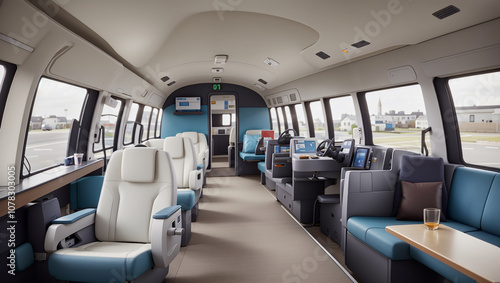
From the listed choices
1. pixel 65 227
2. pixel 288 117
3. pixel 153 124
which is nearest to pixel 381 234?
pixel 65 227

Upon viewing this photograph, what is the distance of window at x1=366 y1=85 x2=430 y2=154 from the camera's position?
4188mm

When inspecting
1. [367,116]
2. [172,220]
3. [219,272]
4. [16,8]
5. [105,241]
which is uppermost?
[16,8]

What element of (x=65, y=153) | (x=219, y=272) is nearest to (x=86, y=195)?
(x=65, y=153)

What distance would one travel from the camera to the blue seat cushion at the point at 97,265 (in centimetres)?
216

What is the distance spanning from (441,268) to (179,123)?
845cm

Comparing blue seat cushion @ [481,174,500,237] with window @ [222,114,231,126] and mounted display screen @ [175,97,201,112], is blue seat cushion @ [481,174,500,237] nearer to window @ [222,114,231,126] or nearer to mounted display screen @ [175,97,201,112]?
mounted display screen @ [175,97,201,112]

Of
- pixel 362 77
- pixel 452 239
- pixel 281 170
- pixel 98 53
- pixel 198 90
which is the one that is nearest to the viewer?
pixel 452 239

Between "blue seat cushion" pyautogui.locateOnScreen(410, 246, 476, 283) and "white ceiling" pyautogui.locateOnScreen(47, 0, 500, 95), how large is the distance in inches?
79.2

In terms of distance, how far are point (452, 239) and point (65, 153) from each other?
14.7ft

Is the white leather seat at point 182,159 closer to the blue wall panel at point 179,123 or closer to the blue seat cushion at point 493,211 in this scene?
the blue seat cushion at point 493,211

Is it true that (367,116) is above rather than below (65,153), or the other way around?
above

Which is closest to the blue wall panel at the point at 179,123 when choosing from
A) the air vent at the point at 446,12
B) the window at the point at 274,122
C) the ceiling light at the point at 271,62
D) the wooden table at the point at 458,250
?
the window at the point at 274,122

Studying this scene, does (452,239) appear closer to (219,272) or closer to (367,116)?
(219,272)

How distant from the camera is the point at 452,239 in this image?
1938 millimetres
